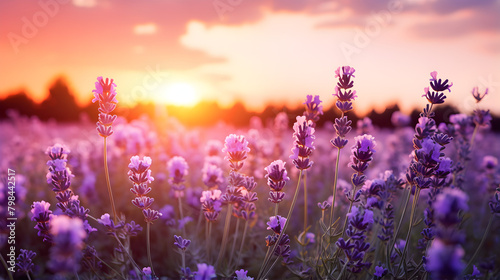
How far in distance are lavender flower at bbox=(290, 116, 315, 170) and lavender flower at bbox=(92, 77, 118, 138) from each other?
111 cm

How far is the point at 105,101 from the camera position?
6.44ft

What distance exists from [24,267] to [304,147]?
71.7 inches

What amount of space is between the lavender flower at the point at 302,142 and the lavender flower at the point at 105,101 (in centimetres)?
111

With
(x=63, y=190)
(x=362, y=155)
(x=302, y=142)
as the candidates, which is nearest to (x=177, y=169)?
(x=63, y=190)

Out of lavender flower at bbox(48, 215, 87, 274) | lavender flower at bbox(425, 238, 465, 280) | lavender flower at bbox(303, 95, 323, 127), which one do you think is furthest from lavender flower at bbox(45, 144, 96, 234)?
lavender flower at bbox(425, 238, 465, 280)

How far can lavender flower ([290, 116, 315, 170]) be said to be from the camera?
1.91 metres

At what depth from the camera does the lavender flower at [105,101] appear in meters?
1.94

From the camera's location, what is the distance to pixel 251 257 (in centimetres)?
307

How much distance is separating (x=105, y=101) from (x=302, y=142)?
1.22m

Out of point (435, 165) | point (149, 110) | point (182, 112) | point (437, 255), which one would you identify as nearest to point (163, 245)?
point (435, 165)

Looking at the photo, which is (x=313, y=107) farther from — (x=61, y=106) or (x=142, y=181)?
(x=61, y=106)

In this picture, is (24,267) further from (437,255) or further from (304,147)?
(437,255)

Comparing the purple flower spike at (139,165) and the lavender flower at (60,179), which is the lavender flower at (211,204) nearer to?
the purple flower spike at (139,165)

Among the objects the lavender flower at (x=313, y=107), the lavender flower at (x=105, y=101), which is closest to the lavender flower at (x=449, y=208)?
the lavender flower at (x=313, y=107)
